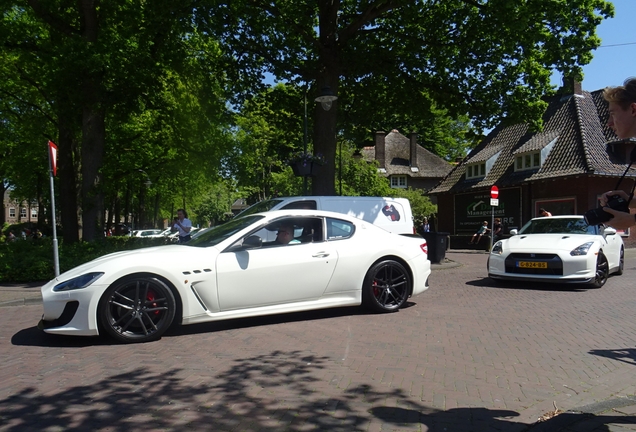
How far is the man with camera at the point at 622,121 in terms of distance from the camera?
305 cm

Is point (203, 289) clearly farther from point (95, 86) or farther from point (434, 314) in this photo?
point (95, 86)

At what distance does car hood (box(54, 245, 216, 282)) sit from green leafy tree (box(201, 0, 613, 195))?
8699 mm

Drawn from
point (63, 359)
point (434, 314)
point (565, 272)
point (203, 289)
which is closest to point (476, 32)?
point (565, 272)

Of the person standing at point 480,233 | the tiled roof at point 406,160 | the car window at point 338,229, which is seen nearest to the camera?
the car window at point 338,229

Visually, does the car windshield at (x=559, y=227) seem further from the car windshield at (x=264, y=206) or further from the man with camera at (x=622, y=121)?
the man with camera at (x=622, y=121)

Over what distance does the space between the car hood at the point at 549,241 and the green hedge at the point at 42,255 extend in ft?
29.2

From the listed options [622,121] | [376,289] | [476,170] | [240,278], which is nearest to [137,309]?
[240,278]

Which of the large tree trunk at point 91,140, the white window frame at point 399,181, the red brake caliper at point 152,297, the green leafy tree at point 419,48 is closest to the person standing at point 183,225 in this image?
the large tree trunk at point 91,140

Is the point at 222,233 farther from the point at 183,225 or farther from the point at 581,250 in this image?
the point at 183,225

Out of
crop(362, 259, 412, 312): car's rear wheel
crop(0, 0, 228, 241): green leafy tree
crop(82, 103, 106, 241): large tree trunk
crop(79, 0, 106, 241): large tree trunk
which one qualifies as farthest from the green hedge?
crop(362, 259, 412, 312): car's rear wheel

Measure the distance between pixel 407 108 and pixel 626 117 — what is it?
16.0 meters

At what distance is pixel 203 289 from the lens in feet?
19.6

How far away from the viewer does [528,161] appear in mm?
28109

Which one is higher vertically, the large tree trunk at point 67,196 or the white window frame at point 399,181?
the white window frame at point 399,181
